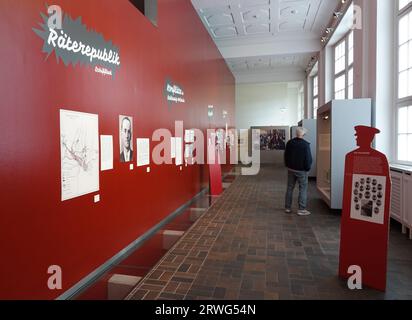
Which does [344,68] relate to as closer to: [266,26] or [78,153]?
[266,26]

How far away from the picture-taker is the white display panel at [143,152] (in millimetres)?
4258

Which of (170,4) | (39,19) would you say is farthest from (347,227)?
(170,4)

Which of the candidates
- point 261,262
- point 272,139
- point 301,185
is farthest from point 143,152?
point 272,139

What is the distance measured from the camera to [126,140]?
388 cm

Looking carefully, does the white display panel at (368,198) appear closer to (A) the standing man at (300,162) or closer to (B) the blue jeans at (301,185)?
(A) the standing man at (300,162)

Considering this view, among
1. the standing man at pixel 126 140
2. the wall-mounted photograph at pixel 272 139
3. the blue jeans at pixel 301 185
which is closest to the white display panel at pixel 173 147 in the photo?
the standing man at pixel 126 140

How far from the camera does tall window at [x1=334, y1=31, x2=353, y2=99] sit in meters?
8.34

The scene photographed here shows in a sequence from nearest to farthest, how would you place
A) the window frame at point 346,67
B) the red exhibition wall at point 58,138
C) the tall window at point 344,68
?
the red exhibition wall at point 58,138 < the tall window at point 344,68 < the window frame at point 346,67

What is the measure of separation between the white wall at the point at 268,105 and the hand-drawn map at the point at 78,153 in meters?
17.7

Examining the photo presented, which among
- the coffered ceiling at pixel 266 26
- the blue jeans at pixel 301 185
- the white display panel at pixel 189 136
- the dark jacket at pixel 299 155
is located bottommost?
the blue jeans at pixel 301 185

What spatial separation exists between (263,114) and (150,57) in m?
16.1

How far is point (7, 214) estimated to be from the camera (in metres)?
2.08

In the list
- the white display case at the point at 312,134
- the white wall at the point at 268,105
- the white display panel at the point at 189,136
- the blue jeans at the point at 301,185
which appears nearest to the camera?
the blue jeans at the point at 301,185

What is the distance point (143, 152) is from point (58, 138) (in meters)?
1.84
